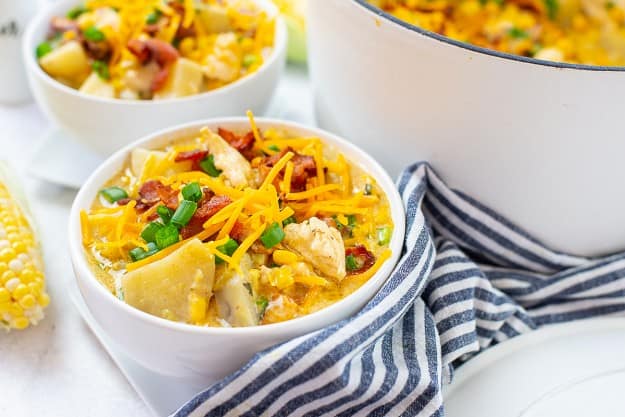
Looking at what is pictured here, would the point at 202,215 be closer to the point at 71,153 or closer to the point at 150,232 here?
the point at 150,232

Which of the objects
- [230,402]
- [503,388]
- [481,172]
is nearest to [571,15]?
[481,172]

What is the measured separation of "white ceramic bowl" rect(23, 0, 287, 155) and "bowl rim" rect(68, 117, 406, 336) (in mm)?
117

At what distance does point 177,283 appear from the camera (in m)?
0.89

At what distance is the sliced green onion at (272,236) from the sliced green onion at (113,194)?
24 cm

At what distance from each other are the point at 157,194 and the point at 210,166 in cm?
10

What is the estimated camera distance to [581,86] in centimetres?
94

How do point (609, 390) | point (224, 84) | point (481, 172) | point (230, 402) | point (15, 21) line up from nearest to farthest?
point (230, 402)
point (609, 390)
point (481, 172)
point (224, 84)
point (15, 21)

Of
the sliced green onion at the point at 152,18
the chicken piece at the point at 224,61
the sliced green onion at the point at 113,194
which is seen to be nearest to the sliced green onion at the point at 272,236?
the sliced green onion at the point at 113,194

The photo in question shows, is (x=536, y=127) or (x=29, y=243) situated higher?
(x=536, y=127)

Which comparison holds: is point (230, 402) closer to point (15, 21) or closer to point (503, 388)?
point (503, 388)

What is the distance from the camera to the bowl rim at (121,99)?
4.10ft

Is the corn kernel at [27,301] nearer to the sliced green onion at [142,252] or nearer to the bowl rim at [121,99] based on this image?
the sliced green onion at [142,252]

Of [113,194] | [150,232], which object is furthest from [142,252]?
[113,194]

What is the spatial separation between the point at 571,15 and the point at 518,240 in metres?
0.63
